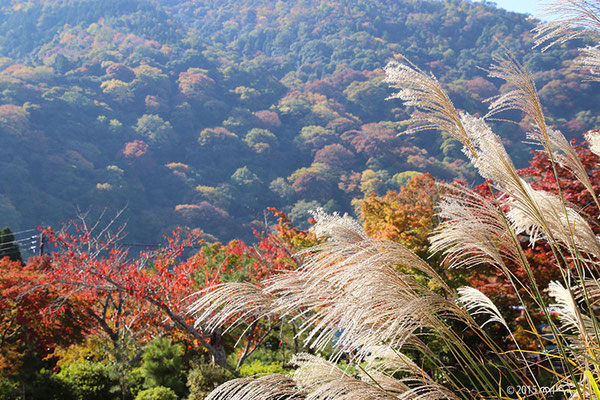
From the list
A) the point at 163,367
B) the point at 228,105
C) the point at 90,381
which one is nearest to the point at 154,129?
the point at 228,105

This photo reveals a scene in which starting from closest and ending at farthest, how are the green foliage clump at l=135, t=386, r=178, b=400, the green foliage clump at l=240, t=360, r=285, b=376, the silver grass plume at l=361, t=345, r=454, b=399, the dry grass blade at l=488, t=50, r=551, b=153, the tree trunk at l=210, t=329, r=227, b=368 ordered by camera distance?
the dry grass blade at l=488, t=50, r=551, b=153
the silver grass plume at l=361, t=345, r=454, b=399
the green foliage clump at l=135, t=386, r=178, b=400
the tree trunk at l=210, t=329, r=227, b=368
the green foliage clump at l=240, t=360, r=285, b=376

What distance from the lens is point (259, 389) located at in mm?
2115

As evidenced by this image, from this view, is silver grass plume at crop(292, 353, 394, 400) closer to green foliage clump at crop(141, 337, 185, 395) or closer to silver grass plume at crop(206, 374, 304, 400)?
silver grass plume at crop(206, 374, 304, 400)

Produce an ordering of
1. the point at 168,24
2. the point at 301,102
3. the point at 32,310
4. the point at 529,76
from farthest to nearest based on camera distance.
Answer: the point at 168,24
the point at 301,102
the point at 32,310
the point at 529,76

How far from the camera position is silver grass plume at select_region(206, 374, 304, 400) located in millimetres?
2090

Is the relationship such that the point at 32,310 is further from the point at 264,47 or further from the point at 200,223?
the point at 264,47

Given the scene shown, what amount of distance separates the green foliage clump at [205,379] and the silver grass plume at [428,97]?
4880mm

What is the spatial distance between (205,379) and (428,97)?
505 centimetres

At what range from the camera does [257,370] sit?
7.43 m

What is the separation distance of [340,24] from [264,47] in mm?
9289

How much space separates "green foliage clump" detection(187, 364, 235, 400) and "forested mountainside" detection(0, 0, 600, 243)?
56.2 feet

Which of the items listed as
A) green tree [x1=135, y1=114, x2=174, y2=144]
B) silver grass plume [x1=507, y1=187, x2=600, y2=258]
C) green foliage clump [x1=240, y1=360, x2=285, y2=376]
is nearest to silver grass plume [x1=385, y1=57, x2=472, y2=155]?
silver grass plume [x1=507, y1=187, x2=600, y2=258]

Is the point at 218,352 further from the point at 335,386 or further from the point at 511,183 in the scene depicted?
the point at 511,183

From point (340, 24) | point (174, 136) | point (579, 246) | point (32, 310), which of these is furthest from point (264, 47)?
point (579, 246)
